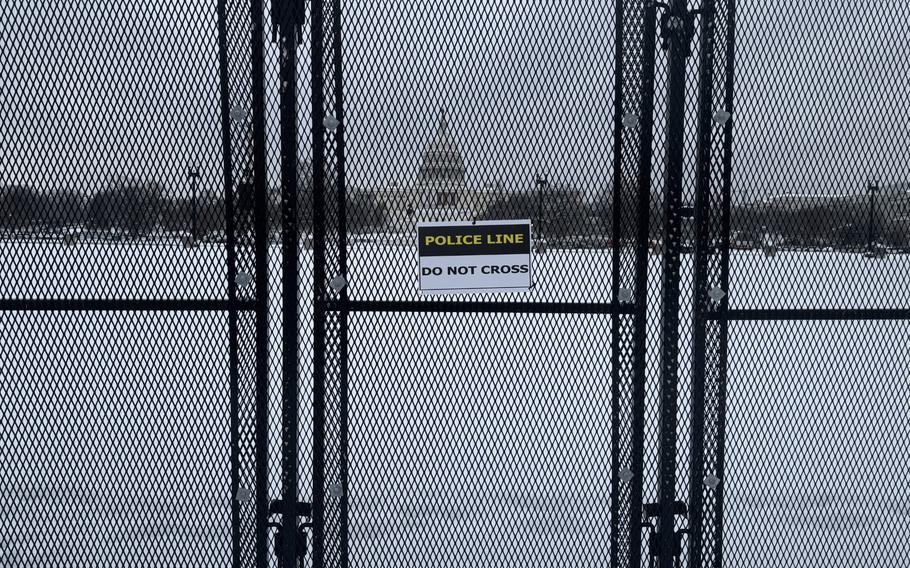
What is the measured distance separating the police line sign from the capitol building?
48mm

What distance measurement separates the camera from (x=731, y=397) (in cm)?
302

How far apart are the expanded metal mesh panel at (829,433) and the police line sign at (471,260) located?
38.9 inches

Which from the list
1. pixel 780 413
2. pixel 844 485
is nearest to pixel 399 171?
pixel 780 413

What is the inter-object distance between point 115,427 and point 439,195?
1.62 metres

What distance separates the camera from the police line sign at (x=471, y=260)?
108 inches

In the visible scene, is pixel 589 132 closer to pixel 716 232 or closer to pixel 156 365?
pixel 716 232

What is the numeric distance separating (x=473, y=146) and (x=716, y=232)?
39.0 inches

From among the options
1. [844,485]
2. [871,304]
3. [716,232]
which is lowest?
[844,485]

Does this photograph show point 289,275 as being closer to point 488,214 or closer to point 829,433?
point 488,214

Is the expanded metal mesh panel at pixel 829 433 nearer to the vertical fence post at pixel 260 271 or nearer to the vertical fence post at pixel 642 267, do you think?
the vertical fence post at pixel 642 267

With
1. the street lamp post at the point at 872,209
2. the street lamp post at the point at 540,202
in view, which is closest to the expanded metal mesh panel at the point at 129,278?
the street lamp post at the point at 540,202

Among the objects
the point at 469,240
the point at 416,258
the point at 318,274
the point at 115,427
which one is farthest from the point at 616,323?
the point at 115,427

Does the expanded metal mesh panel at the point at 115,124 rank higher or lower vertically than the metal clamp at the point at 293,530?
higher

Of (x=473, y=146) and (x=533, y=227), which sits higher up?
(x=473, y=146)
